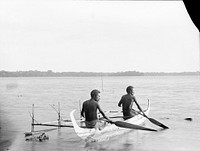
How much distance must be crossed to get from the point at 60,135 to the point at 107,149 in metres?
2.23

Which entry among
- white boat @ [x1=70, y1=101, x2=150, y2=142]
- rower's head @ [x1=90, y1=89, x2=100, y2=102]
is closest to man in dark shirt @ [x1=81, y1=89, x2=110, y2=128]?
rower's head @ [x1=90, y1=89, x2=100, y2=102]

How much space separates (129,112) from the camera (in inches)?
406

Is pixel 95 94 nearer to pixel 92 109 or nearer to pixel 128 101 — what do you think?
pixel 92 109

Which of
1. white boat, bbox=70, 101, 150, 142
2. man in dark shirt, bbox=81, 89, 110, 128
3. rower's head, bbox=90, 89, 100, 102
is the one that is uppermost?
rower's head, bbox=90, 89, 100, 102

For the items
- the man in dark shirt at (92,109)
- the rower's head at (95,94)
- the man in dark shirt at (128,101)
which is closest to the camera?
the rower's head at (95,94)

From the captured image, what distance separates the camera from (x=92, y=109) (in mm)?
7996

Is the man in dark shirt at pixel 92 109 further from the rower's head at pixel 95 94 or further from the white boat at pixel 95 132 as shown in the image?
the white boat at pixel 95 132

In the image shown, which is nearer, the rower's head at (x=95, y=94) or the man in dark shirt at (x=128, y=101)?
the rower's head at (x=95, y=94)

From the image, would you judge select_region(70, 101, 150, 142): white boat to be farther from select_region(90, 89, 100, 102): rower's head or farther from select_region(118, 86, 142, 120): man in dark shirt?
select_region(90, 89, 100, 102): rower's head

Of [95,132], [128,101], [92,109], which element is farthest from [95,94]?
[128,101]

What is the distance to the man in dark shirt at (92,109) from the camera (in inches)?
307

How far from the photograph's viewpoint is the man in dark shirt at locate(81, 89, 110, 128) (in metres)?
7.79

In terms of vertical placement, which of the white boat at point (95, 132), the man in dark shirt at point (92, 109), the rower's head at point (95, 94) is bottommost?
the white boat at point (95, 132)

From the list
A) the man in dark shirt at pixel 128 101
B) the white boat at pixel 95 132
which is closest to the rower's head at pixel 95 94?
the white boat at pixel 95 132
